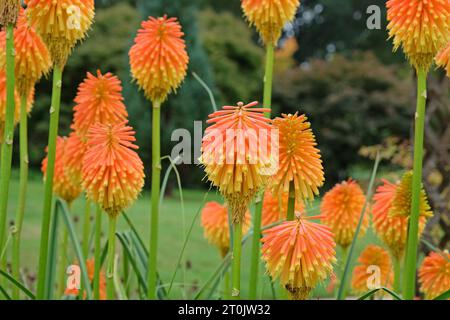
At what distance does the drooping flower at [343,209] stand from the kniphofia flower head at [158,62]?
0.91 m

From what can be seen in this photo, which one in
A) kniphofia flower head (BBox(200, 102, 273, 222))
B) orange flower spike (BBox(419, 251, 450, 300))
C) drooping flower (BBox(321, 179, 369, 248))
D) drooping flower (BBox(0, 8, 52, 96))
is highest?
drooping flower (BBox(0, 8, 52, 96))

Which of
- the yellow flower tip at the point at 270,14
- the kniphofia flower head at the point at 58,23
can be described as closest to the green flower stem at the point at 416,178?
the yellow flower tip at the point at 270,14

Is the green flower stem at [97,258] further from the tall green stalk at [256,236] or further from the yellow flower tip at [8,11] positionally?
the yellow flower tip at [8,11]

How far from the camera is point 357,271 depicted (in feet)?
11.2

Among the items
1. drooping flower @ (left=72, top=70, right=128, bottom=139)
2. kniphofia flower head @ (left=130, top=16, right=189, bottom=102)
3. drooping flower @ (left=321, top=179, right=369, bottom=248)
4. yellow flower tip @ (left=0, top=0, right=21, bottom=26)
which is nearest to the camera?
yellow flower tip @ (left=0, top=0, right=21, bottom=26)

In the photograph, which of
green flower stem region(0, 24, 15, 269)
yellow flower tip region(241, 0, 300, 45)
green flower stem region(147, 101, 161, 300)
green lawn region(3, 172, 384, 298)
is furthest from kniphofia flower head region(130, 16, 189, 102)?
green lawn region(3, 172, 384, 298)

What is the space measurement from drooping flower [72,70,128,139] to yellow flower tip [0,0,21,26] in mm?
680

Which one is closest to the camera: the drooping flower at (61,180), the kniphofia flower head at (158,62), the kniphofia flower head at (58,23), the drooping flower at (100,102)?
the kniphofia flower head at (58,23)

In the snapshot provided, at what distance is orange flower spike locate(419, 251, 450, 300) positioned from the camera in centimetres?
266

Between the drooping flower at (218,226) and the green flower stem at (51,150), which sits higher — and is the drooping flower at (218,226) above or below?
below

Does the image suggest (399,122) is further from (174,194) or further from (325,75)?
(174,194)

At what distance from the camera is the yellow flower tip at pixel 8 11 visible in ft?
6.53

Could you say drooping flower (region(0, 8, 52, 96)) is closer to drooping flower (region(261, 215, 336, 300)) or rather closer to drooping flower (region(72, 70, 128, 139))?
drooping flower (region(72, 70, 128, 139))
